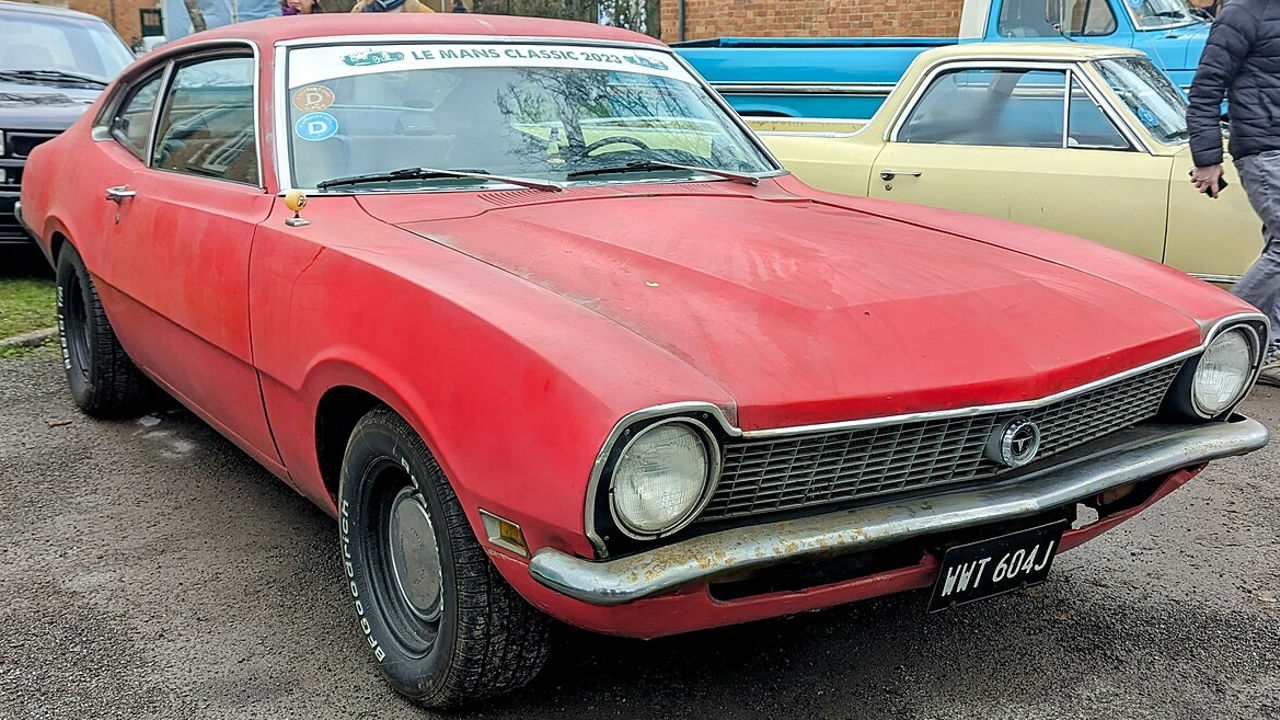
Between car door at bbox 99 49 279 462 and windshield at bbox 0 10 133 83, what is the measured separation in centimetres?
462

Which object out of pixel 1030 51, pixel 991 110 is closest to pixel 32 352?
pixel 991 110

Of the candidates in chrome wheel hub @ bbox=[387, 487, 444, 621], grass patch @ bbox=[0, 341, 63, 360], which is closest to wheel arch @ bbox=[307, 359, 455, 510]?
chrome wheel hub @ bbox=[387, 487, 444, 621]

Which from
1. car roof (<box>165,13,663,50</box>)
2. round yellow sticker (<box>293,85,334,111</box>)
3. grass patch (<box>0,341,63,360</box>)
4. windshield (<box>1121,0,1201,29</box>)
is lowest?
grass patch (<box>0,341,63,360</box>)

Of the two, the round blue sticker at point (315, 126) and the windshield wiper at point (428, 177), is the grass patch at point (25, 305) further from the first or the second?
the windshield wiper at point (428, 177)

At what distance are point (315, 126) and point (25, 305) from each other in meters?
4.11

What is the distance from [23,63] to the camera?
25.3 ft

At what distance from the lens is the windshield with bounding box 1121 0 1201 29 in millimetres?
8570

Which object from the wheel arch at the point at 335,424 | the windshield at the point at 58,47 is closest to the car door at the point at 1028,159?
the wheel arch at the point at 335,424

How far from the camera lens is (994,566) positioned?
2.34 m

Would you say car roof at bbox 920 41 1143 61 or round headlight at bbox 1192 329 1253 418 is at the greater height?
car roof at bbox 920 41 1143 61

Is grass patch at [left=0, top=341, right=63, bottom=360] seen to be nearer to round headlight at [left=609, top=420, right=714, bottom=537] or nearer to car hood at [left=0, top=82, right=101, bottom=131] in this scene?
car hood at [left=0, top=82, right=101, bottom=131]

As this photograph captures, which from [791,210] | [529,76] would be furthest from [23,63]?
[791,210]

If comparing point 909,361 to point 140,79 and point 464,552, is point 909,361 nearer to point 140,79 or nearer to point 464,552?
point 464,552

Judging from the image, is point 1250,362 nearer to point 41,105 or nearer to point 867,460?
point 867,460
